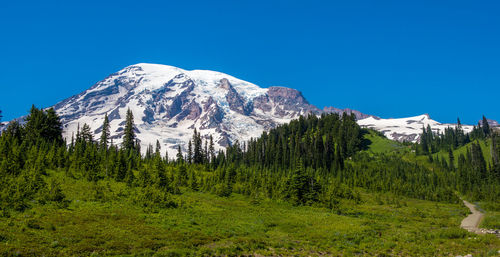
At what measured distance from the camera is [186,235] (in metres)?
29.9

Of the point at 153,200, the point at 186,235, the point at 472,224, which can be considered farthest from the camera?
the point at 472,224

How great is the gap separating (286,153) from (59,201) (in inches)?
5106

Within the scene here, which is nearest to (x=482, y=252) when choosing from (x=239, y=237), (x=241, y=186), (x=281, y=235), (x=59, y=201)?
(x=281, y=235)

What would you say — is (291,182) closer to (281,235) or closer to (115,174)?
(281,235)

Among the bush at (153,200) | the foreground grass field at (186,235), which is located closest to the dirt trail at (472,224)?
the foreground grass field at (186,235)

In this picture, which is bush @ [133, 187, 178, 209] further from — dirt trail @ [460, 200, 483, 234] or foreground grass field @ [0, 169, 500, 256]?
dirt trail @ [460, 200, 483, 234]

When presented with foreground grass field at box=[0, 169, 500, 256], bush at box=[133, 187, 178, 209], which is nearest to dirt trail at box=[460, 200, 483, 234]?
foreground grass field at box=[0, 169, 500, 256]

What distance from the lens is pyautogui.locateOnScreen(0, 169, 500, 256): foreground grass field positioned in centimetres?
Result: 2341

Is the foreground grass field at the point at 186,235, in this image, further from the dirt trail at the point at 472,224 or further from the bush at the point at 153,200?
the dirt trail at the point at 472,224

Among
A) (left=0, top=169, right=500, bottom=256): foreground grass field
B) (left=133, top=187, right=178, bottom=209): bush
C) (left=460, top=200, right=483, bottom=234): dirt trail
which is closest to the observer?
(left=0, top=169, right=500, bottom=256): foreground grass field

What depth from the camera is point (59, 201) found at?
1401 inches

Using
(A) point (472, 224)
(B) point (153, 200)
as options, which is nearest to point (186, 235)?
(B) point (153, 200)

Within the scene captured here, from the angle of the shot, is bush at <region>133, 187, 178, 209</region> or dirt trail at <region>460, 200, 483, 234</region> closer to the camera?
dirt trail at <region>460, 200, 483, 234</region>

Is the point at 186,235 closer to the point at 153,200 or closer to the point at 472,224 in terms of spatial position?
the point at 153,200
